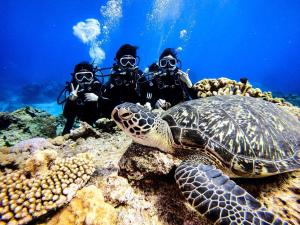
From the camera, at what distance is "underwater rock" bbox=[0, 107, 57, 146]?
5582 millimetres

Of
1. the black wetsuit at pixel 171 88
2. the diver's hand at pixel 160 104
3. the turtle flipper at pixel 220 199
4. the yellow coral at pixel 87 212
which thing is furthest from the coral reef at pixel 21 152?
the black wetsuit at pixel 171 88

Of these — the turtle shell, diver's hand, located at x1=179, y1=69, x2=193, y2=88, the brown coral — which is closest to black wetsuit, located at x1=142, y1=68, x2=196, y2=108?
diver's hand, located at x1=179, y1=69, x2=193, y2=88

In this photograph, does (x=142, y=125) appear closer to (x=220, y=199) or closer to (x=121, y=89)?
(x=220, y=199)

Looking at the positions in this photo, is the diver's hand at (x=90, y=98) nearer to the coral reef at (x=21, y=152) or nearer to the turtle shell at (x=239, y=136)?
the coral reef at (x=21, y=152)

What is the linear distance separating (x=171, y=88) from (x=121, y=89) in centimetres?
139

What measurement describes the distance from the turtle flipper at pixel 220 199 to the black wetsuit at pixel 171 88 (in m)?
3.51

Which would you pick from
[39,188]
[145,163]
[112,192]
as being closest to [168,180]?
[145,163]

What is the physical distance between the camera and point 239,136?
207 cm

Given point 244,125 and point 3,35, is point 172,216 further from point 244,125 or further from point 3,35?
point 3,35

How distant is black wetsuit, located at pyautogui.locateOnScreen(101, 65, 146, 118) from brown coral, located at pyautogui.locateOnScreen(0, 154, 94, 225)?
3.06m

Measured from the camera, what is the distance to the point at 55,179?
1955 millimetres

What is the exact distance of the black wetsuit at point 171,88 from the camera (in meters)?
5.07

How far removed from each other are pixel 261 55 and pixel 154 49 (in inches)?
3627

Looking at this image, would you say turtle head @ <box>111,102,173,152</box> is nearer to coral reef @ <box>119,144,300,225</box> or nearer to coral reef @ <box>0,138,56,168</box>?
coral reef @ <box>119,144,300,225</box>
